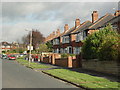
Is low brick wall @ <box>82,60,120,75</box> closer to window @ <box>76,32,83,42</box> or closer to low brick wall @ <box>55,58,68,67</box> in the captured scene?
low brick wall @ <box>55,58,68,67</box>

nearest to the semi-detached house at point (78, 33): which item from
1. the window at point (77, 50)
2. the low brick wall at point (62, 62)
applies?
the window at point (77, 50)

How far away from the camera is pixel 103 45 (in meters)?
18.0

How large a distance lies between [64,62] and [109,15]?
1767 centimetres

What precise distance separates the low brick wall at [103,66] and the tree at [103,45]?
0.45 meters

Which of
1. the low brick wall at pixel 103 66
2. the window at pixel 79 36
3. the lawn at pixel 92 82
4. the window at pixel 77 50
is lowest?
the lawn at pixel 92 82

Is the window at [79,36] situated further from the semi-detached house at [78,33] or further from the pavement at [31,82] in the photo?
the pavement at [31,82]

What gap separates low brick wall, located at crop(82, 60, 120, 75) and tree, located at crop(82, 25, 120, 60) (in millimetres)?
455

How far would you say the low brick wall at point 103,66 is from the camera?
16.0 m

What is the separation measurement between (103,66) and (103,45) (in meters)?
1.89

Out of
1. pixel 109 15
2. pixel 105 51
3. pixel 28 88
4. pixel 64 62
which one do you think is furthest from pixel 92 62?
pixel 109 15

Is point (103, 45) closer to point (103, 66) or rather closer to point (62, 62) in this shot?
point (103, 66)

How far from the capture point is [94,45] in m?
20.3

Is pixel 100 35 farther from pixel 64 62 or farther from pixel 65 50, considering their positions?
pixel 65 50

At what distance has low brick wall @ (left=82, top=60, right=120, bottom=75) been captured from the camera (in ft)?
52.5
